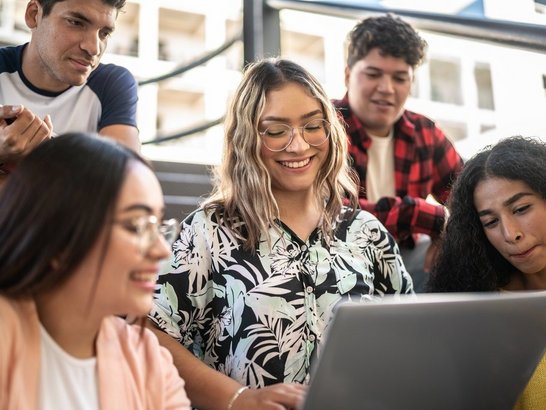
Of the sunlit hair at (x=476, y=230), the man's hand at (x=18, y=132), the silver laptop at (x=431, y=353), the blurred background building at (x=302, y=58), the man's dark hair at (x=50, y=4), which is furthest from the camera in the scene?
the blurred background building at (x=302, y=58)

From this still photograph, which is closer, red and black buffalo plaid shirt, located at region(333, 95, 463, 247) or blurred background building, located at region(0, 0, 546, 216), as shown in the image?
blurred background building, located at region(0, 0, 546, 216)

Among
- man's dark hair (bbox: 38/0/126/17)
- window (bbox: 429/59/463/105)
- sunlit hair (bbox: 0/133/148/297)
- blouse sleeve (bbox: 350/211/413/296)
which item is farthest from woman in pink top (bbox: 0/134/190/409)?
window (bbox: 429/59/463/105)

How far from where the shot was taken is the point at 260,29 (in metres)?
2.51

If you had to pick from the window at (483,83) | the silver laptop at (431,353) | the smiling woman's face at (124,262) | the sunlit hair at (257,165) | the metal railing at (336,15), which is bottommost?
the silver laptop at (431,353)

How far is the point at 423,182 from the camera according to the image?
95.3 inches

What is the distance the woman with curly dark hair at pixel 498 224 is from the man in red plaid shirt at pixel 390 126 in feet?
1.36

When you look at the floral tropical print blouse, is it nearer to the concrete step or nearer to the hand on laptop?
the hand on laptop

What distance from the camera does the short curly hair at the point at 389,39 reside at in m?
2.46

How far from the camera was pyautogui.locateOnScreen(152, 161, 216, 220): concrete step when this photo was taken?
2.40 metres

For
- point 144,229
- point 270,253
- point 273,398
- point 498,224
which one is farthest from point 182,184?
point 144,229

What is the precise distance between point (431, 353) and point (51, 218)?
59cm

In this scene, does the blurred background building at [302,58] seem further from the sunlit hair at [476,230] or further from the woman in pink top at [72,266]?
the woman in pink top at [72,266]

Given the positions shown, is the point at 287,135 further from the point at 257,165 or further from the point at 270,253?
the point at 270,253

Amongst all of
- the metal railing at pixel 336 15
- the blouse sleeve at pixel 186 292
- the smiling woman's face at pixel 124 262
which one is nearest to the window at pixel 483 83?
the metal railing at pixel 336 15
